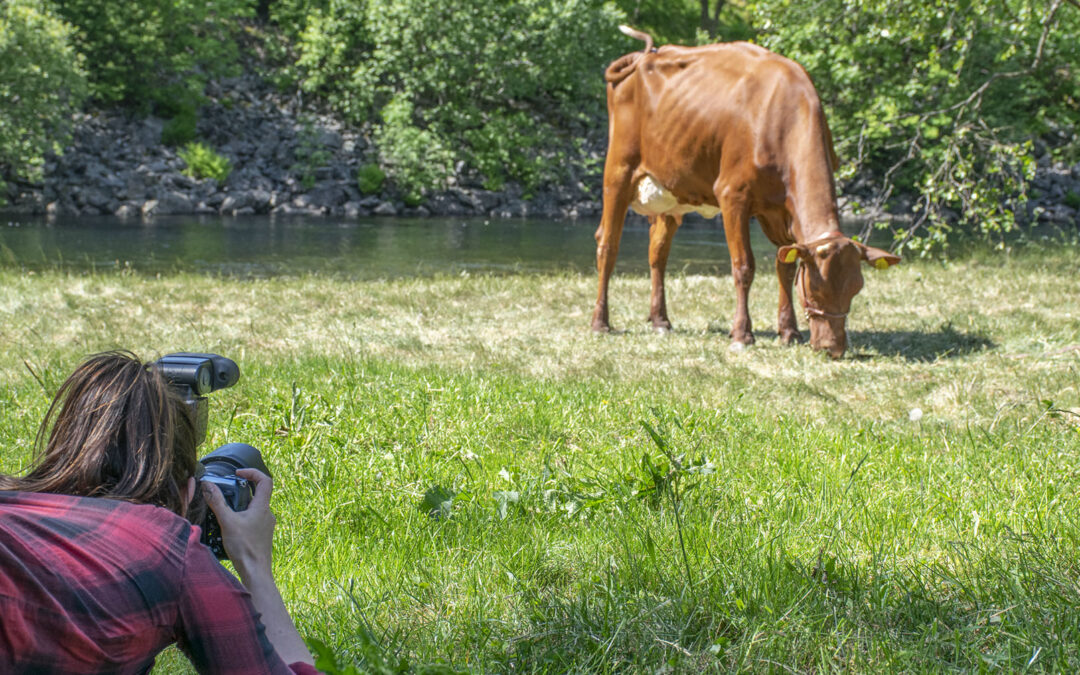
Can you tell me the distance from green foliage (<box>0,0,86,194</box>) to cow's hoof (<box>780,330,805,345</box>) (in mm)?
19143

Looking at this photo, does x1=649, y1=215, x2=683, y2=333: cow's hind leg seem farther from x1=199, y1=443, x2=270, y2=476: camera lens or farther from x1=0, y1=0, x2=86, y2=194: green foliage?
x1=0, y1=0, x2=86, y2=194: green foliage

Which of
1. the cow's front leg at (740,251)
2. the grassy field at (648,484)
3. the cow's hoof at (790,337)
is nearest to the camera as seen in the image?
the grassy field at (648,484)

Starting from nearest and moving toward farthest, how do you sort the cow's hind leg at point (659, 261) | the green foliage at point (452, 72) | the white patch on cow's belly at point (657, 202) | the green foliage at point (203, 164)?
the white patch on cow's belly at point (657, 202) → the cow's hind leg at point (659, 261) → the green foliage at point (203, 164) → the green foliage at point (452, 72)

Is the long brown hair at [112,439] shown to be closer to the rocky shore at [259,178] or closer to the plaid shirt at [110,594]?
the plaid shirt at [110,594]

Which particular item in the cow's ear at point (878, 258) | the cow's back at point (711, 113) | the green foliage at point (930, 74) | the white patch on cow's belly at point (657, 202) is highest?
the green foliage at point (930, 74)

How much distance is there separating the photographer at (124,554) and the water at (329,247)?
40.2 feet

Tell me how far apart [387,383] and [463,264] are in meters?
11.1

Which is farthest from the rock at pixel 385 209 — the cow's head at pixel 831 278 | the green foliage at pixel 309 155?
the cow's head at pixel 831 278

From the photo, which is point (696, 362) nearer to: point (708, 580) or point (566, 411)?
point (566, 411)

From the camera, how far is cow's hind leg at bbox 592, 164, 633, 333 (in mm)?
8344

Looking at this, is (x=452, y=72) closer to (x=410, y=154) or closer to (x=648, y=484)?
(x=410, y=154)

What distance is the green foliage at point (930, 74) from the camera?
1184 cm

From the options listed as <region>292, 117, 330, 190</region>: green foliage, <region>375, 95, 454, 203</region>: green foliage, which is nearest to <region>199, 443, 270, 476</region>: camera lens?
<region>375, 95, 454, 203</region>: green foliage

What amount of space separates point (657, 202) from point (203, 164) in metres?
22.5
